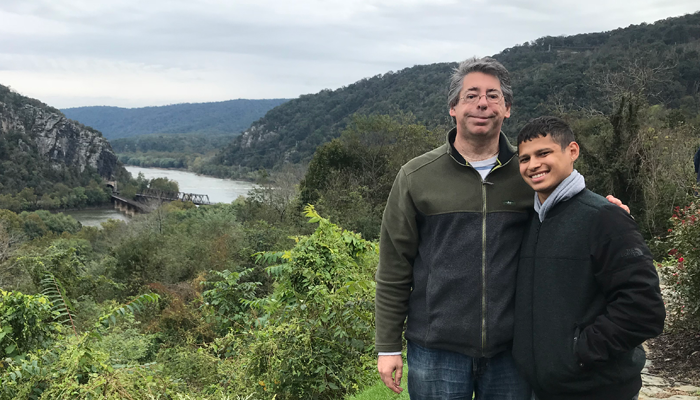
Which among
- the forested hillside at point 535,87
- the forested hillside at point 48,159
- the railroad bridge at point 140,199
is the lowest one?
the railroad bridge at point 140,199

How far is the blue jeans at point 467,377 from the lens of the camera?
86.0 inches

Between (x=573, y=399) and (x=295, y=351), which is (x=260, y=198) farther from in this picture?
(x=573, y=399)

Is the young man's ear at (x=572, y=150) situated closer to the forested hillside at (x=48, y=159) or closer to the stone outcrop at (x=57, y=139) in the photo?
the forested hillside at (x=48, y=159)

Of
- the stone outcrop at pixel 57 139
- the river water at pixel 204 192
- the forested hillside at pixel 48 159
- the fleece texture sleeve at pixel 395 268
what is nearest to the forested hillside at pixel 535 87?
the river water at pixel 204 192

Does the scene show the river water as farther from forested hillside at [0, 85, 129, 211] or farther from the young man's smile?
the young man's smile

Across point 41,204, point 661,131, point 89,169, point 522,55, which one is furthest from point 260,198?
point 89,169

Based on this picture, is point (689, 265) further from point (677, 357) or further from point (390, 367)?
point (390, 367)

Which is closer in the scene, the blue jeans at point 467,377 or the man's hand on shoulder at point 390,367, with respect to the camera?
the blue jeans at point 467,377

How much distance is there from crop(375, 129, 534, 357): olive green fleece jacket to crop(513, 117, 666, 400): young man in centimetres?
9

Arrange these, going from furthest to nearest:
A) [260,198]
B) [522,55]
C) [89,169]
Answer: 1. [89,169]
2. [522,55]
3. [260,198]

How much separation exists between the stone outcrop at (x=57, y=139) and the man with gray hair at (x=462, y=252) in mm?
116966

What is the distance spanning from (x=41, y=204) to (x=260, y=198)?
6645 cm

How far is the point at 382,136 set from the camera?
107ft

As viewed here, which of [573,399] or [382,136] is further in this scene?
[382,136]
